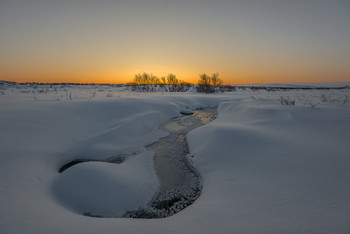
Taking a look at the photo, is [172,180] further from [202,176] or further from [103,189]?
[103,189]

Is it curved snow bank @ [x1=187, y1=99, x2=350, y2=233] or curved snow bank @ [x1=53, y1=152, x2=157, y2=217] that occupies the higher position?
curved snow bank @ [x1=187, y1=99, x2=350, y2=233]

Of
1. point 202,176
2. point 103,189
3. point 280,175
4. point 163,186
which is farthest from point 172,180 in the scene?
→ point 280,175

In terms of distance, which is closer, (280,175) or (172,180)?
(280,175)

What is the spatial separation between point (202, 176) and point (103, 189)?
1683mm

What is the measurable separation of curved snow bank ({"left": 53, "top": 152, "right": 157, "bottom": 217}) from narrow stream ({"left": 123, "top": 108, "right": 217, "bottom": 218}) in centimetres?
16

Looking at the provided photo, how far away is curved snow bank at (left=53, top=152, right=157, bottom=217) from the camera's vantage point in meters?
2.18

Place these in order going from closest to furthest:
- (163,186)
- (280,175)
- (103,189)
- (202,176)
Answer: (280,175) < (103,189) < (163,186) < (202,176)

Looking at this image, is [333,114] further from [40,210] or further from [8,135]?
[8,135]

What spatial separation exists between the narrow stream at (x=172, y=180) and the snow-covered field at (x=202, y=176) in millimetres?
163

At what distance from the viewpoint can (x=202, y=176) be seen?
9.68 feet

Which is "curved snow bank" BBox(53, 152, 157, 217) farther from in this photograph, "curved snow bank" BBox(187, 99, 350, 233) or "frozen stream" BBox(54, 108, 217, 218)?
"curved snow bank" BBox(187, 99, 350, 233)

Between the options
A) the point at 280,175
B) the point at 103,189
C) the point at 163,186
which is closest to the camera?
the point at 280,175

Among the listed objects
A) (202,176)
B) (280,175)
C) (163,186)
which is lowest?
(163,186)

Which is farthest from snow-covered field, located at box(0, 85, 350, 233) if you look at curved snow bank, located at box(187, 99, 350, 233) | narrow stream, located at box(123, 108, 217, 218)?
Answer: narrow stream, located at box(123, 108, 217, 218)
